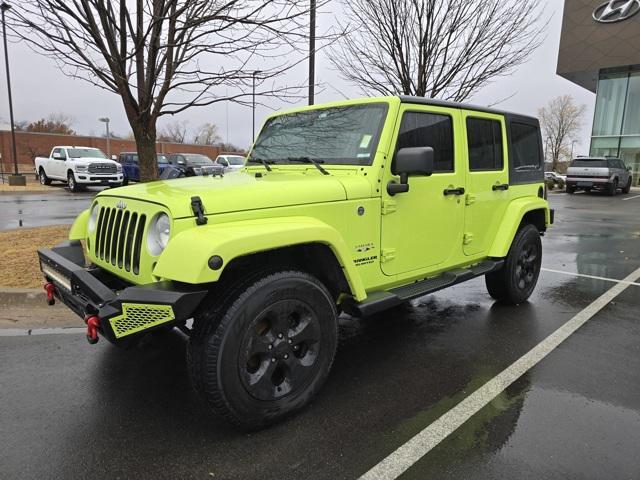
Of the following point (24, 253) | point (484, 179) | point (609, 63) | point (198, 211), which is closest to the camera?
point (198, 211)

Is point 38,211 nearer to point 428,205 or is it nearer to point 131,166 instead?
point 131,166

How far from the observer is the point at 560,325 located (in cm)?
455

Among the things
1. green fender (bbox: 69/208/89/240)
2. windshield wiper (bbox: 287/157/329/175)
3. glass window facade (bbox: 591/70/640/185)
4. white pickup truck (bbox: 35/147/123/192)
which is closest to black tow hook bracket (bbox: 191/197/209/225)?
windshield wiper (bbox: 287/157/329/175)

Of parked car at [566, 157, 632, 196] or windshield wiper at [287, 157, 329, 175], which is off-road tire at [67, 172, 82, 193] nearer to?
windshield wiper at [287, 157, 329, 175]

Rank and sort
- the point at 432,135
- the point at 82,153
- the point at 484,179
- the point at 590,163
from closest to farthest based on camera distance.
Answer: the point at 432,135
the point at 484,179
the point at 82,153
the point at 590,163

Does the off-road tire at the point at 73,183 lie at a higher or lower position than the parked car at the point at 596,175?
lower

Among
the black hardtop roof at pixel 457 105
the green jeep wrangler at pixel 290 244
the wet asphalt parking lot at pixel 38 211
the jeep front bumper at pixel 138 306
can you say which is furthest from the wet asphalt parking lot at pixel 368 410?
the wet asphalt parking lot at pixel 38 211

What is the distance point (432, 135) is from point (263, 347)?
220 cm

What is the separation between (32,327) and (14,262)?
7.21ft

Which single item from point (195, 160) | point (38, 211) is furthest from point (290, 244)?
point (195, 160)

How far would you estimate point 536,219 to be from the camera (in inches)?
208

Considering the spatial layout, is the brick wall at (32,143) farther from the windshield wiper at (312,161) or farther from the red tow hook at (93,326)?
the red tow hook at (93,326)

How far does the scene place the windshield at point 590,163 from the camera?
75.0 ft

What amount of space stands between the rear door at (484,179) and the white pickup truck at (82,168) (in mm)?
18581
